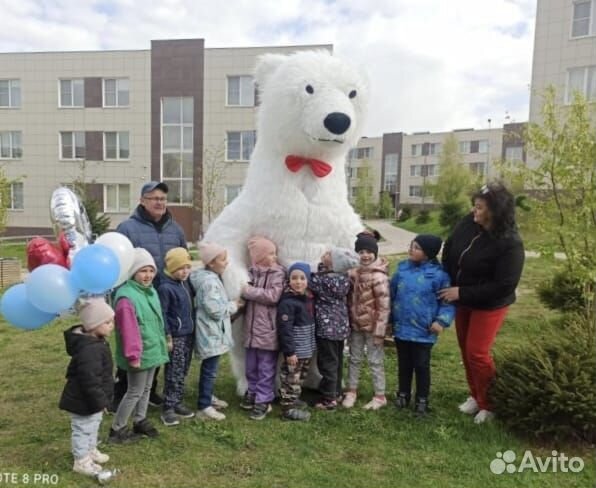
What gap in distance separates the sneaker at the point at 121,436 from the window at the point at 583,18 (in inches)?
889

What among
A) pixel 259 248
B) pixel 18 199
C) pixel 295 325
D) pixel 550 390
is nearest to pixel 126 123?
pixel 18 199

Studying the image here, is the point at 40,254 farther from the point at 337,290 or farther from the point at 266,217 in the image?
Result: the point at 337,290

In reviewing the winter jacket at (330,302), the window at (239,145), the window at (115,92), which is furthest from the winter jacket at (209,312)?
the window at (115,92)

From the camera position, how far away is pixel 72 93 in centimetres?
2252

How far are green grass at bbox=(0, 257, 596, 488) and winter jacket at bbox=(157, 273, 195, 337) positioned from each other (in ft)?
2.52

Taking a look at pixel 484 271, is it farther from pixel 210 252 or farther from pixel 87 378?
pixel 87 378

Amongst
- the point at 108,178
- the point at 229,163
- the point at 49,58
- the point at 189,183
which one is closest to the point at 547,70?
the point at 229,163

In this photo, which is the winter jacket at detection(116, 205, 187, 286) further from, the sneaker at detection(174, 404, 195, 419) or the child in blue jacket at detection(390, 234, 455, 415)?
the child in blue jacket at detection(390, 234, 455, 415)

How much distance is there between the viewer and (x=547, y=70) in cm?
2045

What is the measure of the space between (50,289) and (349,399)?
247 cm

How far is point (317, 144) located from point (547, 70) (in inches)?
814

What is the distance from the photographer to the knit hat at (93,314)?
9.71 feet

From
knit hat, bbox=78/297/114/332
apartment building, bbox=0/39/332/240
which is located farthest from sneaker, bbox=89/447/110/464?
apartment building, bbox=0/39/332/240

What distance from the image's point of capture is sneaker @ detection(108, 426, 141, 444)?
11.1ft
